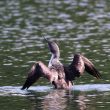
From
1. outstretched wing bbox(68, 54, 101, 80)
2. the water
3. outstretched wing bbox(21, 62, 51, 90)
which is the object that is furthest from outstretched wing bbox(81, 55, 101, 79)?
outstretched wing bbox(21, 62, 51, 90)

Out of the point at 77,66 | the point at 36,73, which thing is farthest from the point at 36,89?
the point at 77,66

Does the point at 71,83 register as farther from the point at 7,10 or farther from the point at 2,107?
the point at 7,10

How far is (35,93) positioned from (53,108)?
3090mm

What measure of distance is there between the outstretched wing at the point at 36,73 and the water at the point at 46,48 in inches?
13.5

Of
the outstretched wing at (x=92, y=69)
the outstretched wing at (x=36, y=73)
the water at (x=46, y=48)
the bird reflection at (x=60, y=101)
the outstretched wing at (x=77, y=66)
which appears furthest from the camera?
the outstretched wing at (x=92, y=69)

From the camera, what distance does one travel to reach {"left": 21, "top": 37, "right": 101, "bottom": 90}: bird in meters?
24.7

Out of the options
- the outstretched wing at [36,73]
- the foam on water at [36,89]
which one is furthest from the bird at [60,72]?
the foam on water at [36,89]

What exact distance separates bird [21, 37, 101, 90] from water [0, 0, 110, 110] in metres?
0.32

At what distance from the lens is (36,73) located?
2470 cm

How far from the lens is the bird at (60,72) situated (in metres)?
24.7

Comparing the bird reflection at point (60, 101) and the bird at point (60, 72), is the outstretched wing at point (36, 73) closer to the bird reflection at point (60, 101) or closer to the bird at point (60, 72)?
the bird at point (60, 72)

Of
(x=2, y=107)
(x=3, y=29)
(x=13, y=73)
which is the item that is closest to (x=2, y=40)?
(x=3, y=29)

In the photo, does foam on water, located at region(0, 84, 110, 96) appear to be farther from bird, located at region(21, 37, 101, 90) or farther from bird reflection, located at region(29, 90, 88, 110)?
bird reflection, located at region(29, 90, 88, 110)

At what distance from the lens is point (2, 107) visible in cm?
2227
